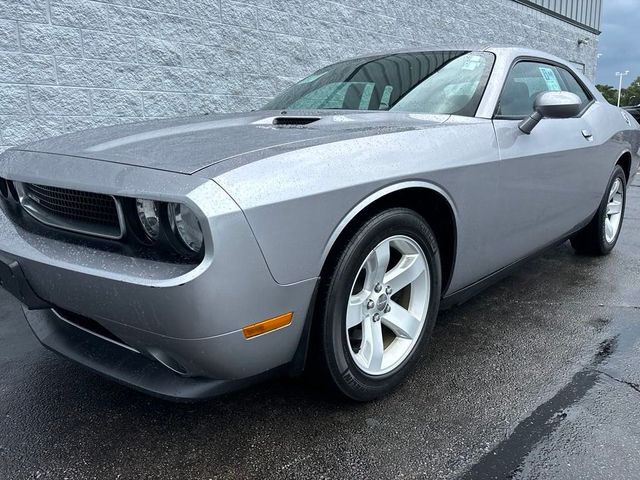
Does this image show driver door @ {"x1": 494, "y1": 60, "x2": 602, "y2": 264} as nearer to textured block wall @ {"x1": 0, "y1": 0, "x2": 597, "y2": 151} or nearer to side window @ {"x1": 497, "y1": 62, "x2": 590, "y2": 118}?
side window @ {"x1": 497, "y1": 62, "x2": 590, "y2": 118}

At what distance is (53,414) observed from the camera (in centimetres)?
216

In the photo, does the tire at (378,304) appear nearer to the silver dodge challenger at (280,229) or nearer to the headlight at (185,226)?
the silver dodge challenger at (280,229)

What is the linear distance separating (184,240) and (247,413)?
0.89 m

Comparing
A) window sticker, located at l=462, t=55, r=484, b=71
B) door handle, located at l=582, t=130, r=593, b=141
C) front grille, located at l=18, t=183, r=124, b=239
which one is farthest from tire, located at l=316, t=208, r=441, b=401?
door handle, located at l=582, t=130, r=593, b=141

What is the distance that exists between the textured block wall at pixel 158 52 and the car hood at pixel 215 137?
256cm

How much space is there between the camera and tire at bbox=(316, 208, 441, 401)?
74.0 inches

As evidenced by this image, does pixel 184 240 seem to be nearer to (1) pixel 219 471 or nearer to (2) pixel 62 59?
(1) pixel 219 471

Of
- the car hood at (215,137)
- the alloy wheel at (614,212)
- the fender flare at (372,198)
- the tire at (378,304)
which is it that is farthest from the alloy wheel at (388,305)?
the alloy wheel at (614,212)

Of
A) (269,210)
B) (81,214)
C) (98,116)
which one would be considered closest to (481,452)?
(269,210)

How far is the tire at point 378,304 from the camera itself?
1.88 m

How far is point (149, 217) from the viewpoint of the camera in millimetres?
1666

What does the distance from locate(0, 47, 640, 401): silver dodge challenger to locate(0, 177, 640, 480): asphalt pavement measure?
0.22m

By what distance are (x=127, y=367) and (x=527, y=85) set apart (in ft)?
8.71

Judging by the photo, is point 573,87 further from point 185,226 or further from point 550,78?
point 185,226
